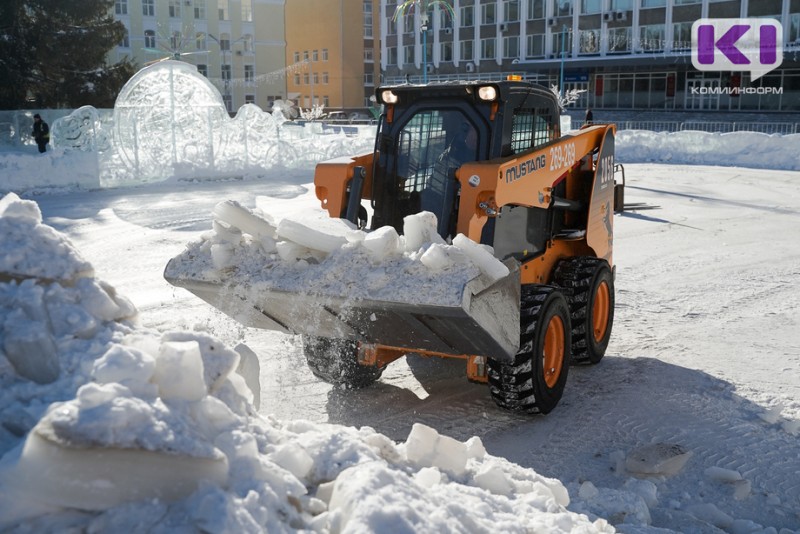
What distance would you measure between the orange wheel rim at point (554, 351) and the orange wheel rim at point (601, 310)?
3.86 ft

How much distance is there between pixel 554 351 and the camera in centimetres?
593

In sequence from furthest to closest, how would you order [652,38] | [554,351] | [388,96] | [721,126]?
A: [652,38], [721,126], [388,96], [554,351]

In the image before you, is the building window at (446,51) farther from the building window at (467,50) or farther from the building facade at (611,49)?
the building window at (467,50)

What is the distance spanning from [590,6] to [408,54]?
1798 centimetres

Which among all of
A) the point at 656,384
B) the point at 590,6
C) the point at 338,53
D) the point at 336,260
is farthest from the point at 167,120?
the point at 338,53

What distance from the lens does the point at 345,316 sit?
4.92m

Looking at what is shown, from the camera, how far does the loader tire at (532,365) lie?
540cm

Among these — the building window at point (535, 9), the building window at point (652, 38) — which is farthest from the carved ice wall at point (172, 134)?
the building window at point (535, 9)

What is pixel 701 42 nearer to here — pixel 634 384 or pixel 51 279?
pixel 634 384

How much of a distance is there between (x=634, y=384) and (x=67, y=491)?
4.84m

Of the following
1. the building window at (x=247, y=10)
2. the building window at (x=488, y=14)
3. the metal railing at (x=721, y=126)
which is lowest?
the metal railing at (x=721, y=126)

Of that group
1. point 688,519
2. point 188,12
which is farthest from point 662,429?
point 188,12

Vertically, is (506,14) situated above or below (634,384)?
above

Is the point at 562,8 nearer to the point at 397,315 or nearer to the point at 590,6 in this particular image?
the point at 590,6
